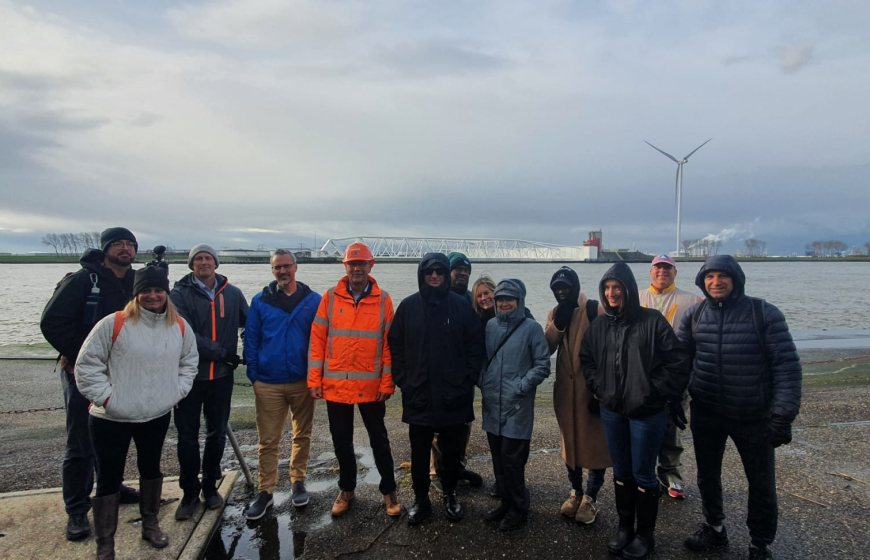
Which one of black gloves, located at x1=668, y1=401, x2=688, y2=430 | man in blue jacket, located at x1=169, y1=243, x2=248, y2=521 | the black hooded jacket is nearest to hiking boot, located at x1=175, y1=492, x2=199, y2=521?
man in blue jacket, located at x1=169, y1=243, x2=248, y2=521

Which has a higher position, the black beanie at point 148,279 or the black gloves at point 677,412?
the black beanie at point 148,279

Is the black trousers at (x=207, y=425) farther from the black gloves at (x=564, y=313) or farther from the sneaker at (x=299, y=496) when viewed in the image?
the black gloves at (x=564, y=313)

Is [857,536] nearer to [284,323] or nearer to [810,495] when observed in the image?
[810,495]

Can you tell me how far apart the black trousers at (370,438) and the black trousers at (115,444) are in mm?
1297

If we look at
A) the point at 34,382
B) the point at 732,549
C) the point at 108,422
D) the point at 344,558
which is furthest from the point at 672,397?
the point at 34,382

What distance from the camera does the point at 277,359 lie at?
413 centimetres

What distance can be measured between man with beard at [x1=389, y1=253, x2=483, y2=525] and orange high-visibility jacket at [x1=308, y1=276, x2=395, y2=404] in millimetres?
133

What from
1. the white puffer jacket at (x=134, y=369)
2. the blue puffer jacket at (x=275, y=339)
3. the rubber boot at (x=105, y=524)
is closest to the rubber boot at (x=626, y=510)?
the blue puffer jacket at (x=275, y=339)

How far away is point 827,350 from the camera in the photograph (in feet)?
51.3

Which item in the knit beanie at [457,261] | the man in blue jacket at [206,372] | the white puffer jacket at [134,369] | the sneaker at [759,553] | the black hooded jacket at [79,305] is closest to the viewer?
the white puffer jacket at [134,369]

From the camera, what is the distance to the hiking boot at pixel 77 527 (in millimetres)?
3432

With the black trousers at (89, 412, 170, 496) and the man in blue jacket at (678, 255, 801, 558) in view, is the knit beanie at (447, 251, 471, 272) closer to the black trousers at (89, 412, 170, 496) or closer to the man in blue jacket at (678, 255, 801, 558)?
the man in blue jacket at (678, 255, 801, 558)

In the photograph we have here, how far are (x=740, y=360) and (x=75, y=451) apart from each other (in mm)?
4883

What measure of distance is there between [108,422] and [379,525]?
2.13m
